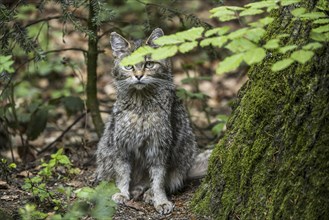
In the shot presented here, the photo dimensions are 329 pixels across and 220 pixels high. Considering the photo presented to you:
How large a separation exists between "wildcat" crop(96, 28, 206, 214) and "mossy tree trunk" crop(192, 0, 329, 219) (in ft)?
2.53

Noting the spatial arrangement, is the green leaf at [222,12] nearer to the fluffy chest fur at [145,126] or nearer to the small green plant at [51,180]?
the small green plant at [51,180]

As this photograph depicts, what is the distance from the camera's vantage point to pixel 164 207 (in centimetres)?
515

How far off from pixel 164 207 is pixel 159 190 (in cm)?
29

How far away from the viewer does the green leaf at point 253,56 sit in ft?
9.64

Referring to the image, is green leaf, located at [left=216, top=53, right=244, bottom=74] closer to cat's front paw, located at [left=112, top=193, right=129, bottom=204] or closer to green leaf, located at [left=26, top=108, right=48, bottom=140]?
cat's front paw, located at [left=112, top=193, right=129, bottom=204]

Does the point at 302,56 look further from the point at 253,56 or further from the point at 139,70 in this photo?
the point at 139,70

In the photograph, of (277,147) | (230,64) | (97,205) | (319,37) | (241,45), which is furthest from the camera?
(277,147)

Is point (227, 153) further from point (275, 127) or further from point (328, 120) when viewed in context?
point (328, 120)

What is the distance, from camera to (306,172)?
371 cm

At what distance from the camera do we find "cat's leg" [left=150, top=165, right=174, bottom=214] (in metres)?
5.15

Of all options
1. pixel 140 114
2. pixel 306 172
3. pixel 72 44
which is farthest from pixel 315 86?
pixel 72 44

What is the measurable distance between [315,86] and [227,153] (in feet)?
3.49

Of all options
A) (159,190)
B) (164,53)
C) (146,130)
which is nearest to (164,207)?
(159,190)

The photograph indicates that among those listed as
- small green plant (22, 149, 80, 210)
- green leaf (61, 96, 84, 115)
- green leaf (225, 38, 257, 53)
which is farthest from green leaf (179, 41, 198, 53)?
green leaf (61, 96, 84, 115)
